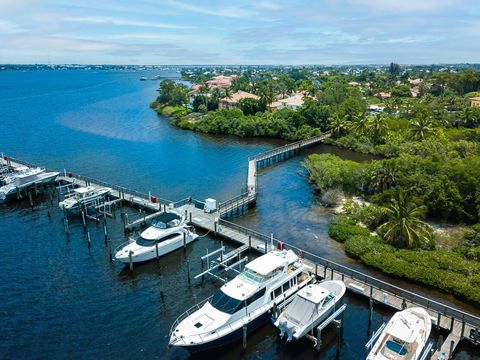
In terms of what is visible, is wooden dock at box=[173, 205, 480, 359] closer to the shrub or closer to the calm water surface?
the calm water surface

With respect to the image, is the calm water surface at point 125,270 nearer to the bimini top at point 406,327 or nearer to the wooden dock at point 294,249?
Result: the wooden dock at point 294,249

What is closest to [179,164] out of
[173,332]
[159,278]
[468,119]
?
[159,278]

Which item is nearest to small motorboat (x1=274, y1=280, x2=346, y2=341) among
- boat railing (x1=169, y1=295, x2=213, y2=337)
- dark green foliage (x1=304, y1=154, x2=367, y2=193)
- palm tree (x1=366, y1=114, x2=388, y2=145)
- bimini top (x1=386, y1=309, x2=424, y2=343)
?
bimini top (x1=386, y1=309, x2=424, y2=343)

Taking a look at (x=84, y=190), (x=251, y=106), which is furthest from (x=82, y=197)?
(x=251, y=106)

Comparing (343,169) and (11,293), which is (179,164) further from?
(11,293)

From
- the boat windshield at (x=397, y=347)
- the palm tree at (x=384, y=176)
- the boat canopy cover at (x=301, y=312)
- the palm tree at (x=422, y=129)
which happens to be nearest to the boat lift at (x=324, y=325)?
the boat canopy cover at (x=301, y=312)

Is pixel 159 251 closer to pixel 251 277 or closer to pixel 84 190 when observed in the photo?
pixel 251 277
